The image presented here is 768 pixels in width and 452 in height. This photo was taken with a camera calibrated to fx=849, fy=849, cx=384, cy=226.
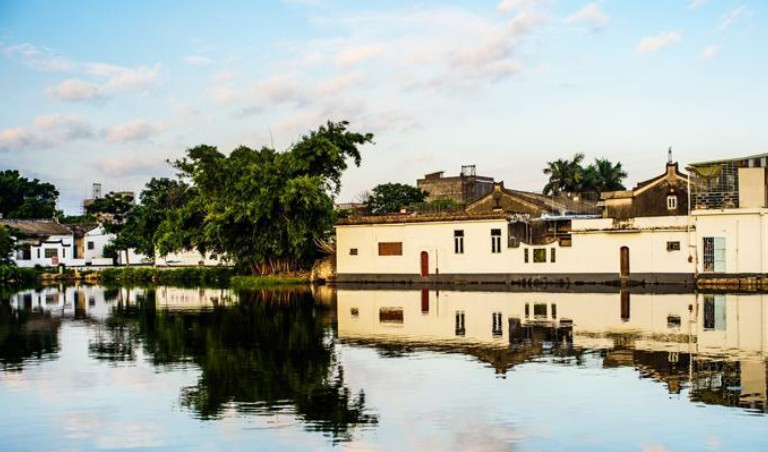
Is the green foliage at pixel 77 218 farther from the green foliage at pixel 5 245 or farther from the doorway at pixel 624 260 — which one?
the doorway at pixel 624 260

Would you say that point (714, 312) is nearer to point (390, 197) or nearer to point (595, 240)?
point (595, 240)

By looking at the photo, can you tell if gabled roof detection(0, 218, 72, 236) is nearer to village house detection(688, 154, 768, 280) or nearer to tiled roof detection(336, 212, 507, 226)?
tiled roof detection(336, 212, 507, 226)

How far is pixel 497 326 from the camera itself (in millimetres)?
21688

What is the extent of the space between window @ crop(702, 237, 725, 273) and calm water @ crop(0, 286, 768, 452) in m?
12.8

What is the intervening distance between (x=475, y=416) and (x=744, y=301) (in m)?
20.5

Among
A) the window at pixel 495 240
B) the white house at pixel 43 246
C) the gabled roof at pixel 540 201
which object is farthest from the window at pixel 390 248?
the white house at pixel 43 246

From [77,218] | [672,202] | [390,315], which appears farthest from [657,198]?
[77,218]

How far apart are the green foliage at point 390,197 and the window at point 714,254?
97.2 feet

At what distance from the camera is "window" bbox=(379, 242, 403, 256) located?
4609 centimetres

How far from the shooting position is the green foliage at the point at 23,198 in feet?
286

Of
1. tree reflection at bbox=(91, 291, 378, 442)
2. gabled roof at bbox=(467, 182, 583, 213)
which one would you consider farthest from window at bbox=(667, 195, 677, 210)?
tree reflection at bbox=(91, 291, 378, 442)

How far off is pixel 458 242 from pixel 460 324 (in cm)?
2216

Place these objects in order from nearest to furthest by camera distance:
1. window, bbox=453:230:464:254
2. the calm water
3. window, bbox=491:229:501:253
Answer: the calm water, window, bbox=491:229:501:253, window, bbox=453:230:464:254

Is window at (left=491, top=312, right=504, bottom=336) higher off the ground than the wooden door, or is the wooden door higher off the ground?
the wooden door
